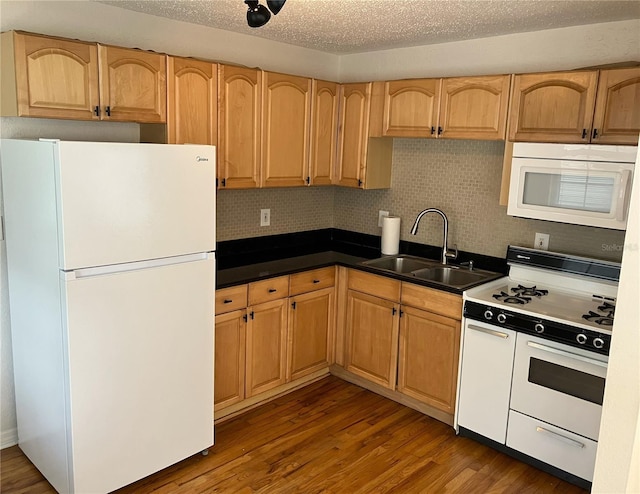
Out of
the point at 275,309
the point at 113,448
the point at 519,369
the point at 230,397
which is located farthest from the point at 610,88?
the point at 113,448

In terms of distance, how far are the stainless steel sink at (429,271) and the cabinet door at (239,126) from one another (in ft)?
3.29

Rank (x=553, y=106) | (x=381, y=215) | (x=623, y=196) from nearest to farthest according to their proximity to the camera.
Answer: (x=623, y=196)
(x=553, y=106)
(x=381, y=215)

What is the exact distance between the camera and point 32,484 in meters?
2.59

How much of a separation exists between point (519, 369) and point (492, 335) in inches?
8.5

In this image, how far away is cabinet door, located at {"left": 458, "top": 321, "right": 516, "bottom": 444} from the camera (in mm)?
2867

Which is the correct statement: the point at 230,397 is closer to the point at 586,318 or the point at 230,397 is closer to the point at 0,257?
the point at 0,257

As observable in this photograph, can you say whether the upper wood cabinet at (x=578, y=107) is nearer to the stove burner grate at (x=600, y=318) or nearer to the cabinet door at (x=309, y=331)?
the stove burner grate at (x=600, y=318)

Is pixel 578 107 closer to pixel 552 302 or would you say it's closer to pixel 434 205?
pixel 552 302

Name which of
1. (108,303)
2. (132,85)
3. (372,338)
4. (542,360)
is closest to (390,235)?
(372,338)

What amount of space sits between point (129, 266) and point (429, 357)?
71.8 inches

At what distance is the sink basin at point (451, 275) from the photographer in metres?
3.48

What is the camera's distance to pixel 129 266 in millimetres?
2383

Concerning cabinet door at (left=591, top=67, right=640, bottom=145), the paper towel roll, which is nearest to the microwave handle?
cabinet door at (left=591, top=67, right=640, bottom=145)

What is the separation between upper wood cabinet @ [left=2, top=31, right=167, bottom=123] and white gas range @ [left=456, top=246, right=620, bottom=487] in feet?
6.66
